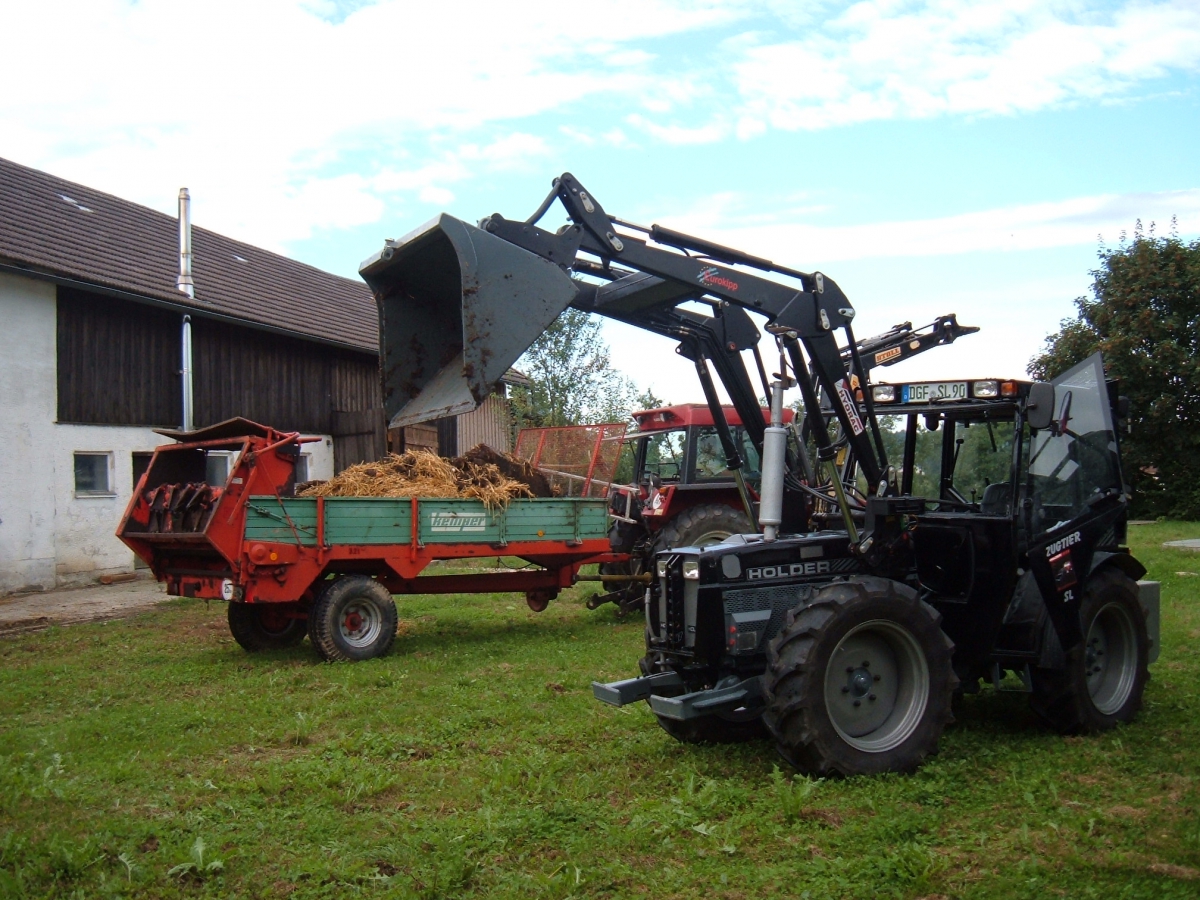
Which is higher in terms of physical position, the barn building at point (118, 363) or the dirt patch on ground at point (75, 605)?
the barn building at point (118, 363)

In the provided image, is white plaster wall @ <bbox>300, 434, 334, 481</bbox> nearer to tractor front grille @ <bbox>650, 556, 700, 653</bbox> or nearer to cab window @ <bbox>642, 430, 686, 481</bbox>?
cab window @ <bbox>642, 430, 686, 481</bbox>

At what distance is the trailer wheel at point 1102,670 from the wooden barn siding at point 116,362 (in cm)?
1456

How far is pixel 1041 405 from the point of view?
6.08 meters

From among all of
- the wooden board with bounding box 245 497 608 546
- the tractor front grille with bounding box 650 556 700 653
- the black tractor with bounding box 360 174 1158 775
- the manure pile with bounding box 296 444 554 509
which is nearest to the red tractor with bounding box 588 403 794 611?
the wooden board with bounding box 245 497 608 546

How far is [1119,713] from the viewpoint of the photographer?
6.56m

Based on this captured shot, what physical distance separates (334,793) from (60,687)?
14.4ft

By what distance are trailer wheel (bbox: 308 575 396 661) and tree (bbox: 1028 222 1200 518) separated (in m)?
23.5

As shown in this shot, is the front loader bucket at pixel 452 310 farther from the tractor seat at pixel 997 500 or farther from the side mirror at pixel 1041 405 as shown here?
the tractor seat at pixel 997 500

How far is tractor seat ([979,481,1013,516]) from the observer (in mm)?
6406

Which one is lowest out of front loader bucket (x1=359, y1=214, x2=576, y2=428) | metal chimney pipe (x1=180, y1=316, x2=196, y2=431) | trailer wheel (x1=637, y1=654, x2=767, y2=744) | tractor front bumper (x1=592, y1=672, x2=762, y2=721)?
trailer wheel (x1=637, y1=654, x2=767, y2=744)

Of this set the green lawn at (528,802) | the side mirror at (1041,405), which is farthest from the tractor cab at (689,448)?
the side mirror at (1041,405)

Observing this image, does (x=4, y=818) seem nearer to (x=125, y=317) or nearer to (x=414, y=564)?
(x=414, y=564)

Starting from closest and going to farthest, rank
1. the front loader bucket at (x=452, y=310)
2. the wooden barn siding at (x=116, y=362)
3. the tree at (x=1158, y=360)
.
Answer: the front loader bucket at (x=452, y=310) < the wooden barn siding at (x=116, y=362) < the tree at (x=1158, y=360)

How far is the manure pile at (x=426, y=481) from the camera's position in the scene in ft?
34.3
